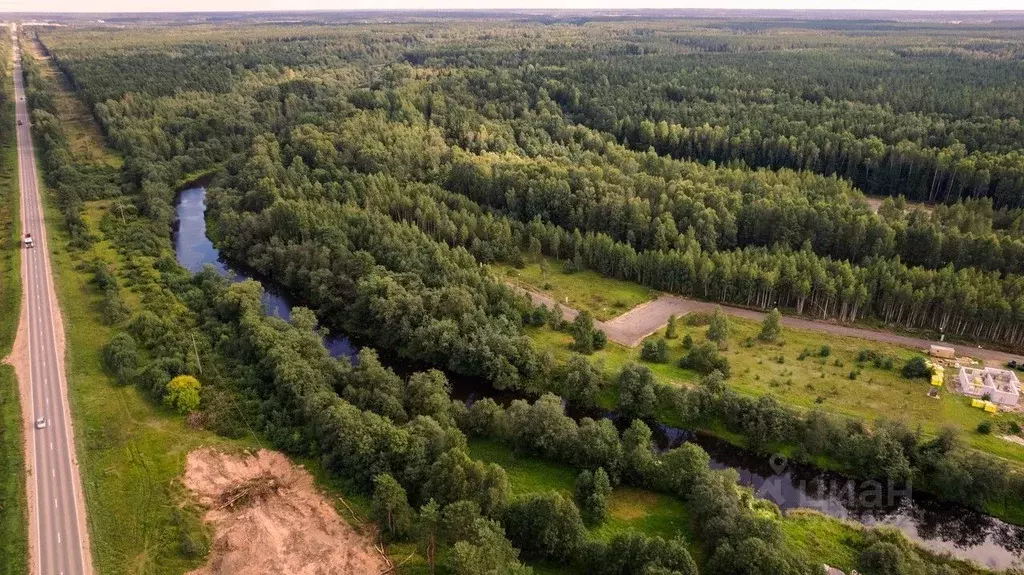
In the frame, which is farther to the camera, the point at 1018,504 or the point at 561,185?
the point at 561,185

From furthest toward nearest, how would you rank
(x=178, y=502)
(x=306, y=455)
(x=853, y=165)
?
(x=853, y=165)
(x=306, y=455)
(x=178, y=502)

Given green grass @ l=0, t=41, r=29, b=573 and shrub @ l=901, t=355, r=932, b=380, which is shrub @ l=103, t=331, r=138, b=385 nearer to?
green grass @ l=0, t=41, r=29, b=573

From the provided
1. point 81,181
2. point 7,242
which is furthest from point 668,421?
point 81,181

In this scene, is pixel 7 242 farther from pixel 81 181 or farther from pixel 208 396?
pixel 208 396

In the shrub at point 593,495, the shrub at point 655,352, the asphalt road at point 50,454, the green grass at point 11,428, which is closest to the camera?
the asphalt road at point 50,454

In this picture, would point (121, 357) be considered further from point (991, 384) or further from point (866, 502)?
point (991, 384)

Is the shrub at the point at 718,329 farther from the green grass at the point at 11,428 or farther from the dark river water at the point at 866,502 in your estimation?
the green grass at the point at 11,428

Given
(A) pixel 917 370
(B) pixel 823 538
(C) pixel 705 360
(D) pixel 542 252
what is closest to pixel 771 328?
(C) pixel 705 360

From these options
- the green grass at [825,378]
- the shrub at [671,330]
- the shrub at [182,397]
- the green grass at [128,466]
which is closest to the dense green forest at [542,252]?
the shrub at [182,397]
